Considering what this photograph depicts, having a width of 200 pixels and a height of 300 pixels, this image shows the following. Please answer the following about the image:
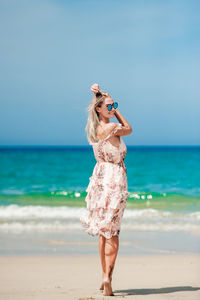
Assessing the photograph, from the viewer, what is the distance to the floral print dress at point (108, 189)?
14.9 feet

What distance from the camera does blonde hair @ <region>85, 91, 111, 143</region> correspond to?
4.64m

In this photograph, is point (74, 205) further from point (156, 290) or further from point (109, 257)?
point (109, 257)

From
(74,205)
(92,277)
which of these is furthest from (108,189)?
(74,205)

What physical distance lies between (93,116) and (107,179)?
0.57 metres

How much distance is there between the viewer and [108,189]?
4562mm

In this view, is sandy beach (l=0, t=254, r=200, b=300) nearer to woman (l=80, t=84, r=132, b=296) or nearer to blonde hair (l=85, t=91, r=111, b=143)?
woman (l=80, t=84, r=132, b=296)

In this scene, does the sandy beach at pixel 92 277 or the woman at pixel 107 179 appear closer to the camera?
the woman at pixel 107 179

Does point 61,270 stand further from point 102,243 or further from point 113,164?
point 113,164

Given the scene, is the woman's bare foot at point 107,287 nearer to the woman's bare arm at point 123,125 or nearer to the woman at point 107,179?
the woman at point 107,179

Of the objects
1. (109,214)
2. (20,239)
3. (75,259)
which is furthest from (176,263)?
(20,239)

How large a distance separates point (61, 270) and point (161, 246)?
228 centimetres

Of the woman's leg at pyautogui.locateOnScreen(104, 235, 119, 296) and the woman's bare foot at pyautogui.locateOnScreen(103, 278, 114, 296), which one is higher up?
the woman's leg at pyautogui.locateOnScreen(104, 235, 119, 296)

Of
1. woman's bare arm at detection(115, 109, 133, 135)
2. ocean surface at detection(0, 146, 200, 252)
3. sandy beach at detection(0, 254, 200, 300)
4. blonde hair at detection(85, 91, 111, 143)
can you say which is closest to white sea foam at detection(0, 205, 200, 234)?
ocean surface at detection(0, 146, 200, 252)

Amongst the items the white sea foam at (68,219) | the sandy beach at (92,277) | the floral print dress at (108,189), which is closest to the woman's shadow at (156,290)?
the sandy beach at (92,277)
